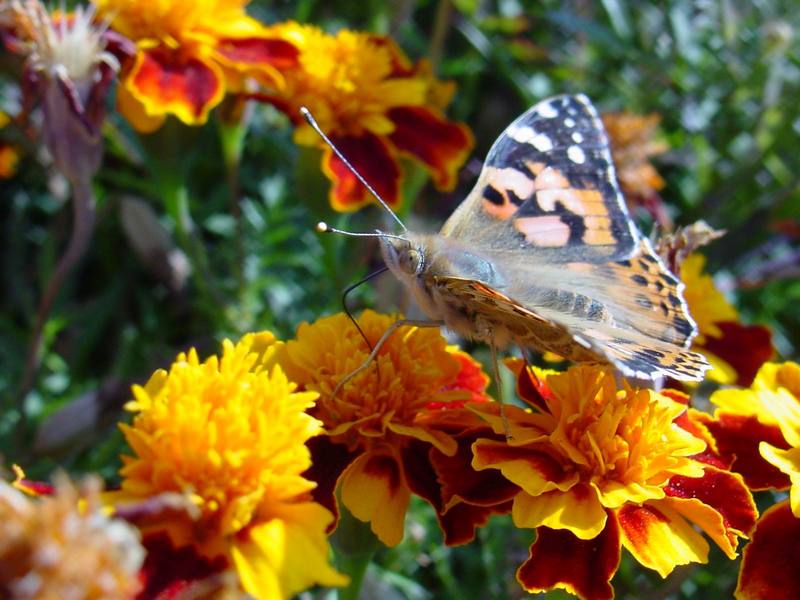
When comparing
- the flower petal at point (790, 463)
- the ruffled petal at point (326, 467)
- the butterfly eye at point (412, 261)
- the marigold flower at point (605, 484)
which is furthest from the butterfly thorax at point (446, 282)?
the flower petal at point (790, 463)

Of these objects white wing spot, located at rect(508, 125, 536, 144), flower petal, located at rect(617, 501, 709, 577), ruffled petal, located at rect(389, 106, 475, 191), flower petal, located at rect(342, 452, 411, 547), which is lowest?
flower petal, located at rect(617, 501, 709, 577)

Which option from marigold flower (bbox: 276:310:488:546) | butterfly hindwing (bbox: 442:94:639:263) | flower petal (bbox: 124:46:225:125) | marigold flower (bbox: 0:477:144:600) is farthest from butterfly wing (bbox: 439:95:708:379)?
marigold flower (bbox: 0:477:144:600)

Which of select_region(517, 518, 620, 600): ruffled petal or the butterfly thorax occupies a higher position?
the butterfly thorax

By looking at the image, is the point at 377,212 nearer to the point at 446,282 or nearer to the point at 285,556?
the point at 446,282

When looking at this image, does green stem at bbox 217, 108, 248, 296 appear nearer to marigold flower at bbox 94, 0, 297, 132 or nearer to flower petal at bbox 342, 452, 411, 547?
marigold flower at bbox 94, 0, 297, 132

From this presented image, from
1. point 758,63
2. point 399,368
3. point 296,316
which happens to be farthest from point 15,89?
point 758,63

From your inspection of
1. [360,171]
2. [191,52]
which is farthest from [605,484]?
[191,52]

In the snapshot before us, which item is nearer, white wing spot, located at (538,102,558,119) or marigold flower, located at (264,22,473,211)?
white wing spot, located at (538,102,558,119)

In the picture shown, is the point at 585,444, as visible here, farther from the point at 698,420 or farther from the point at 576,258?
the point at 576,258
